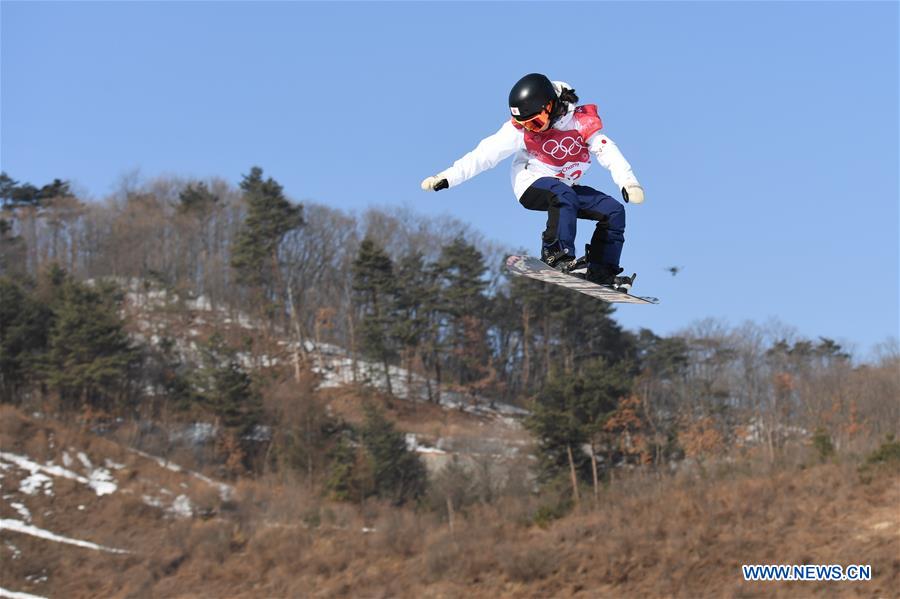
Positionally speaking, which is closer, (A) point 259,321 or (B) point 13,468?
(B) point 13,468

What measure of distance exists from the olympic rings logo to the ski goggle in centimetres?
39

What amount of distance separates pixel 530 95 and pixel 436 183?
1.06 meters

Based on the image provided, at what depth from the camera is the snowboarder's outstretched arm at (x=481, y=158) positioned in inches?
346

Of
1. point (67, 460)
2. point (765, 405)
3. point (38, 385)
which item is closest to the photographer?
point (67, 460)

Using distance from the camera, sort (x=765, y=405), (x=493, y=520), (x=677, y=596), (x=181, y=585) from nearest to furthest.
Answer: (x=677, y=596) → (x=181, y=585) → (x=493, y=520) → (x=765, y=405)

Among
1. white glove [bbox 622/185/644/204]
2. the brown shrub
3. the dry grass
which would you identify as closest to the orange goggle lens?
white glove [bbox 622/185/644/204]

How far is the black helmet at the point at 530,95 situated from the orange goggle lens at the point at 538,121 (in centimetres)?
6

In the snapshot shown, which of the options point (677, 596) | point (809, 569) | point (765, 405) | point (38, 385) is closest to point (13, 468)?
point (38, 385)

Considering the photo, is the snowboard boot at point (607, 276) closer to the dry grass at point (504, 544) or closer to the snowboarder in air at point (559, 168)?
the snowboarder in air at point (559, 168)

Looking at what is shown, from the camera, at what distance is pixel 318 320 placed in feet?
195

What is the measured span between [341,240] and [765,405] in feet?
95.9

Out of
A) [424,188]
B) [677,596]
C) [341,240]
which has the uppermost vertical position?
[341,240]

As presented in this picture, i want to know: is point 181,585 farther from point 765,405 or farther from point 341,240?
point 341,240

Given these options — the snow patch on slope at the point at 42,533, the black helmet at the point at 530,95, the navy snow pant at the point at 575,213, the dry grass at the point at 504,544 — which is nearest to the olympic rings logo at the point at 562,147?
the navy snow pant at the point at 575,213
